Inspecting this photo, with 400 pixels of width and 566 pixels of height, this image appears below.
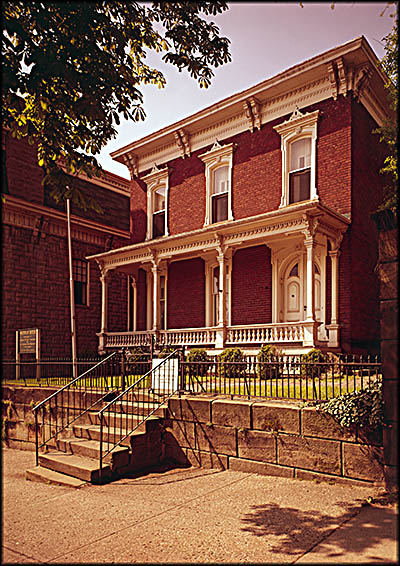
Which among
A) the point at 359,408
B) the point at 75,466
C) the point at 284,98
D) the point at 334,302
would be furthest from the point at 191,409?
the point at 284,98

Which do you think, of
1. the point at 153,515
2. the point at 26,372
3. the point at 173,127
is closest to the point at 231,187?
the point at 173,127

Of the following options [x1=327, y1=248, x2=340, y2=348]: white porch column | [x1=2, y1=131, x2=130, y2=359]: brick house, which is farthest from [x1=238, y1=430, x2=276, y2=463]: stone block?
[x1=2, y1=131, x2=130, y2=359]: brick house

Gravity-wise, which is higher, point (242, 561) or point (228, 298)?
point (228, 298)

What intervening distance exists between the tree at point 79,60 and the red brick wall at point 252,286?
10.7 metres

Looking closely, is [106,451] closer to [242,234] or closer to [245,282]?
[242,234]

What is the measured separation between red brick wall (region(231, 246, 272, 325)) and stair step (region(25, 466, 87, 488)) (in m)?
9.75

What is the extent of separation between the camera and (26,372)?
1956 cm

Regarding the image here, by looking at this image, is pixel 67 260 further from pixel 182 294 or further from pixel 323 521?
pixel 323 521

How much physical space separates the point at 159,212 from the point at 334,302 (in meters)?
9.95

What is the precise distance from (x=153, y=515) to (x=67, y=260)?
1764cm

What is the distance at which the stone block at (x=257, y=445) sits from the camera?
27.0 ft

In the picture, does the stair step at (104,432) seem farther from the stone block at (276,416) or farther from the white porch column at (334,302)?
the white porch column at (334,302)

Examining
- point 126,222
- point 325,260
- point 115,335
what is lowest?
point 115,335

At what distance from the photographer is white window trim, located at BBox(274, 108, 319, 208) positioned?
16.3m
